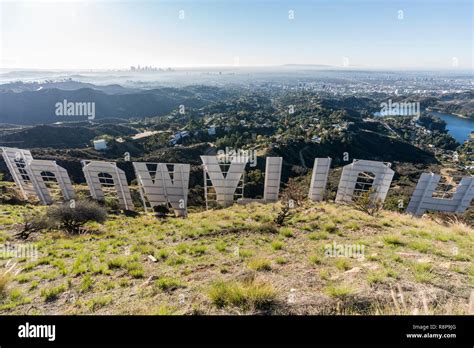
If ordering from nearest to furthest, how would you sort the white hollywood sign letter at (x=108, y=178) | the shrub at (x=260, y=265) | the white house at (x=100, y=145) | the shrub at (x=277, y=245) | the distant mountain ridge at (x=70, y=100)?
1. the shrub at (x=260, y=265)
2. the shrub at (x=277, y=245)
3. the white hollywood sign letter at (x=108, y=178)
4. the white house at (x=100, y=145)
5. the distant mountain ridge at (x=70, y=100)

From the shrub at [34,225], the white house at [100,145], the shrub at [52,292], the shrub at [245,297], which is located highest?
the shrub at [245,297]

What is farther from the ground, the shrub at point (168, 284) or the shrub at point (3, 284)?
the shrub at point (168, 284)

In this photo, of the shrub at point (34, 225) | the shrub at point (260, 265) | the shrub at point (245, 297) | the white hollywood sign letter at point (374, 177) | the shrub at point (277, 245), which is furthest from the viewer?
the white hollywood sign letter at point (374, 177)

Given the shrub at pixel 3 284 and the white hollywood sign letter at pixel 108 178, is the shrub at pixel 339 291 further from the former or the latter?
the white hollywood sign letter at pixel 108 178

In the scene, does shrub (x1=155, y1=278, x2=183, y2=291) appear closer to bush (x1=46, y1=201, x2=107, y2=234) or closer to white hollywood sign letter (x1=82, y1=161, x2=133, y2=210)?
bush (x1=46, y1=201, x2=107, y2=234)

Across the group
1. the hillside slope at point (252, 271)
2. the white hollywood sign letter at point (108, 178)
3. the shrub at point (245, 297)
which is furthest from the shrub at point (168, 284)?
the white hollywood sign letter at point (108, 178)

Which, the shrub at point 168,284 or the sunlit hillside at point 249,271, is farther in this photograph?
the shrub at point 168,284
